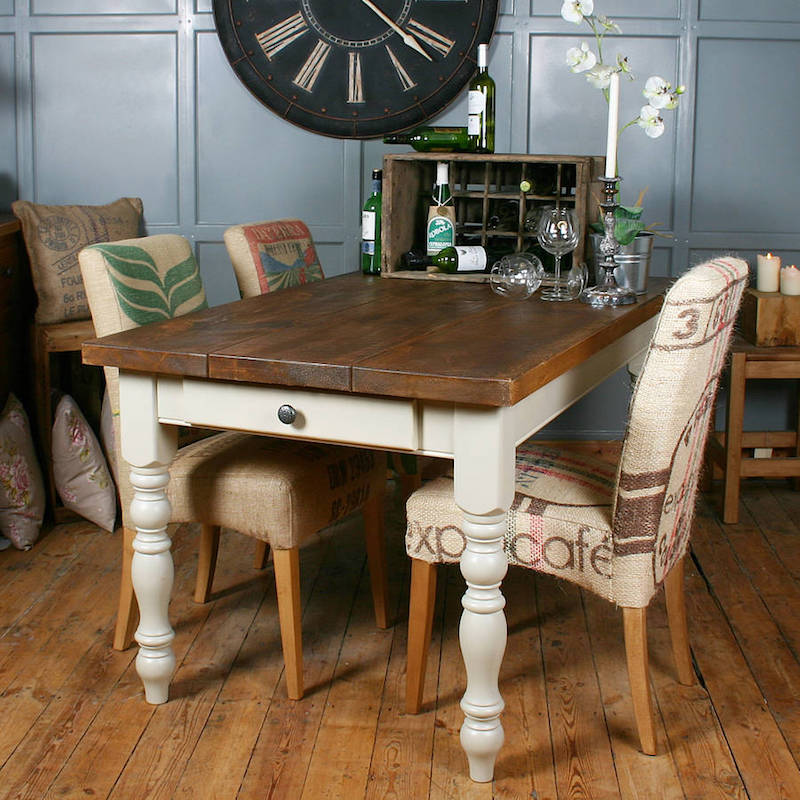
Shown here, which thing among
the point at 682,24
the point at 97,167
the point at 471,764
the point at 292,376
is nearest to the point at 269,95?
the point at 97,167

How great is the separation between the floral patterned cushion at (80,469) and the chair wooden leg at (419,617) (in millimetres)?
1383

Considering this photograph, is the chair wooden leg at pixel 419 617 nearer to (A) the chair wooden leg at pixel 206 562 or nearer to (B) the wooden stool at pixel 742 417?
(A) the chair wooden leg at pixel 206 562

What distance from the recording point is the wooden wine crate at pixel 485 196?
2.78m

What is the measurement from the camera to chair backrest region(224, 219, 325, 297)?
2.83m

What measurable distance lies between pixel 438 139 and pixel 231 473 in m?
1.22

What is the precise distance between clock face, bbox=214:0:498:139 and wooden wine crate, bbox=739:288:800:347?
114cm

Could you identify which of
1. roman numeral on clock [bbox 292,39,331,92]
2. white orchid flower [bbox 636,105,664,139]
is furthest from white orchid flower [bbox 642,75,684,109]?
roman numeral on clock [bbox 292,39,331,92]

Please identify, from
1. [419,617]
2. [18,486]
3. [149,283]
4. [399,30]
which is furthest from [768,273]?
[18,486]

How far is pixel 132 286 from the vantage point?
7.57ft

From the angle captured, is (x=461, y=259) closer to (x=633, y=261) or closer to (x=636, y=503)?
(x=633, y=261)

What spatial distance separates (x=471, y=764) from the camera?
6.41 feet

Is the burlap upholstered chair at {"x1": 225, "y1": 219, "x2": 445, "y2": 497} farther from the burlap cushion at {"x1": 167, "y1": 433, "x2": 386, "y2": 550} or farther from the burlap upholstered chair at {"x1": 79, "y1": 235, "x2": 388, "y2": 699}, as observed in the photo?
the burlap cushion at {"x1": 167, "y1": 433, "x2": 386, "y2": 550}

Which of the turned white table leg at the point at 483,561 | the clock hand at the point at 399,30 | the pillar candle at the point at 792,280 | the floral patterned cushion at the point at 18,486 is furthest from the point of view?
the clock hand at the point at 399,30

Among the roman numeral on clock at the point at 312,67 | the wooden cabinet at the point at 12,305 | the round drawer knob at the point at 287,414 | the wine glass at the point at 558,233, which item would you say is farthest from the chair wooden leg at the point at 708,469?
the wooden cabinet at the point at 12,305
